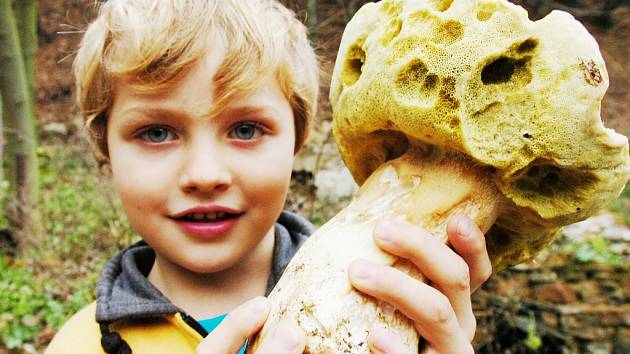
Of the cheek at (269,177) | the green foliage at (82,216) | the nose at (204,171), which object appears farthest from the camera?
the green foliage at (82,216)

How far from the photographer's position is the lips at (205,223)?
141 centimetres

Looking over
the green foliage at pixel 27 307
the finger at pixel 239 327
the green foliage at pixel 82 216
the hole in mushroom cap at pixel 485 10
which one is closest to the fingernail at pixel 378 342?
the finger at pixel 239 327

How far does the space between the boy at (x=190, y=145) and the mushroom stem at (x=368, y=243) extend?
0.41 feet

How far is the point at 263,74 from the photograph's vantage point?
4.71 feet

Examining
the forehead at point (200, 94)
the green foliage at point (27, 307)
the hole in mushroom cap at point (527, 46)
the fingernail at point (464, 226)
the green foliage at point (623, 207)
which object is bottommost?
the green foliage at point (623, 207)

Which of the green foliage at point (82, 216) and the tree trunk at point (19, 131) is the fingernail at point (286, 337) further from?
the tree trunk at point (19, 131)

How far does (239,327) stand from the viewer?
1.01 m

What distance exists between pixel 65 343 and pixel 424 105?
4.33 feet

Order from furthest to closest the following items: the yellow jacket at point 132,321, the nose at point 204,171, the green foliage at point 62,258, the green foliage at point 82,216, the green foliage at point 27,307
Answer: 1. the green foliage at point 82,216
2. the green foliage at point 62,258
3. the green foliage at point 27,307
4. the yellow jacket at point 132,321
5. the nose at point 204,171

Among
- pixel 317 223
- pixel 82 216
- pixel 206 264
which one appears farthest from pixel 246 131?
pixel 82 216

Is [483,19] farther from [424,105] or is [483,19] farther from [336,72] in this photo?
[336,72]

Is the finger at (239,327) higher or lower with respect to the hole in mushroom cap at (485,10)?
lower

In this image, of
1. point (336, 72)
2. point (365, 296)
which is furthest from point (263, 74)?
point (365, 296)

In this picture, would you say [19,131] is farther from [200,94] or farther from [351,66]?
[351,66]
